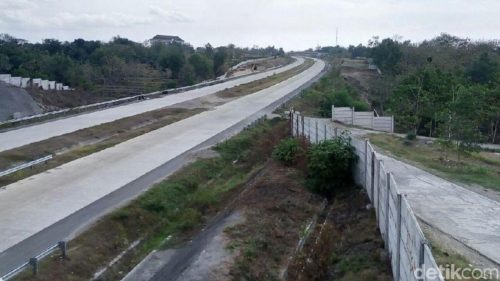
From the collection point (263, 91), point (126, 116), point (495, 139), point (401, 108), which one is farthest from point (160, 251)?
point (263, 91)

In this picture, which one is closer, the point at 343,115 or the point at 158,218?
the point at 158,218

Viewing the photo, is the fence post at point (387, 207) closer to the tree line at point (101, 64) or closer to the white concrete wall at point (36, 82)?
the white concrete wall at point (36, 82)

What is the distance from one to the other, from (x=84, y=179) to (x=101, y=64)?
252 ft

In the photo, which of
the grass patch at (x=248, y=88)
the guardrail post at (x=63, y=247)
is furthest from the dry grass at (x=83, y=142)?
the grass patch at (x=248, y=88)

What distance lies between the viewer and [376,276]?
35.6 feet

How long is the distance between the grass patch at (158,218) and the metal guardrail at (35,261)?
6.0 inches

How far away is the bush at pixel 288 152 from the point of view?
72.7 feet

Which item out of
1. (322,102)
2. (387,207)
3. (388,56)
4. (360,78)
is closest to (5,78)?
(322,102)

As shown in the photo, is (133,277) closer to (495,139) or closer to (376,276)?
(376,276)

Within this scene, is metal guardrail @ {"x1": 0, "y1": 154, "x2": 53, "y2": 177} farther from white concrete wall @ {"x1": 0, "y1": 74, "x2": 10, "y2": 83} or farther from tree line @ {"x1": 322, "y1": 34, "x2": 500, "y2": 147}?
white concrete wall @ {"x1": 0, "y1": 74, "x2": 10, "y2": 83}

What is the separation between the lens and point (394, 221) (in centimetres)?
1025

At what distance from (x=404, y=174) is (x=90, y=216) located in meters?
9.05

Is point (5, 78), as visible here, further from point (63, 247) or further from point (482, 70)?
point (63, 247)

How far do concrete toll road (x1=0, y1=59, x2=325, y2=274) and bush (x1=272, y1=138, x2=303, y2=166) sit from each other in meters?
4.16
